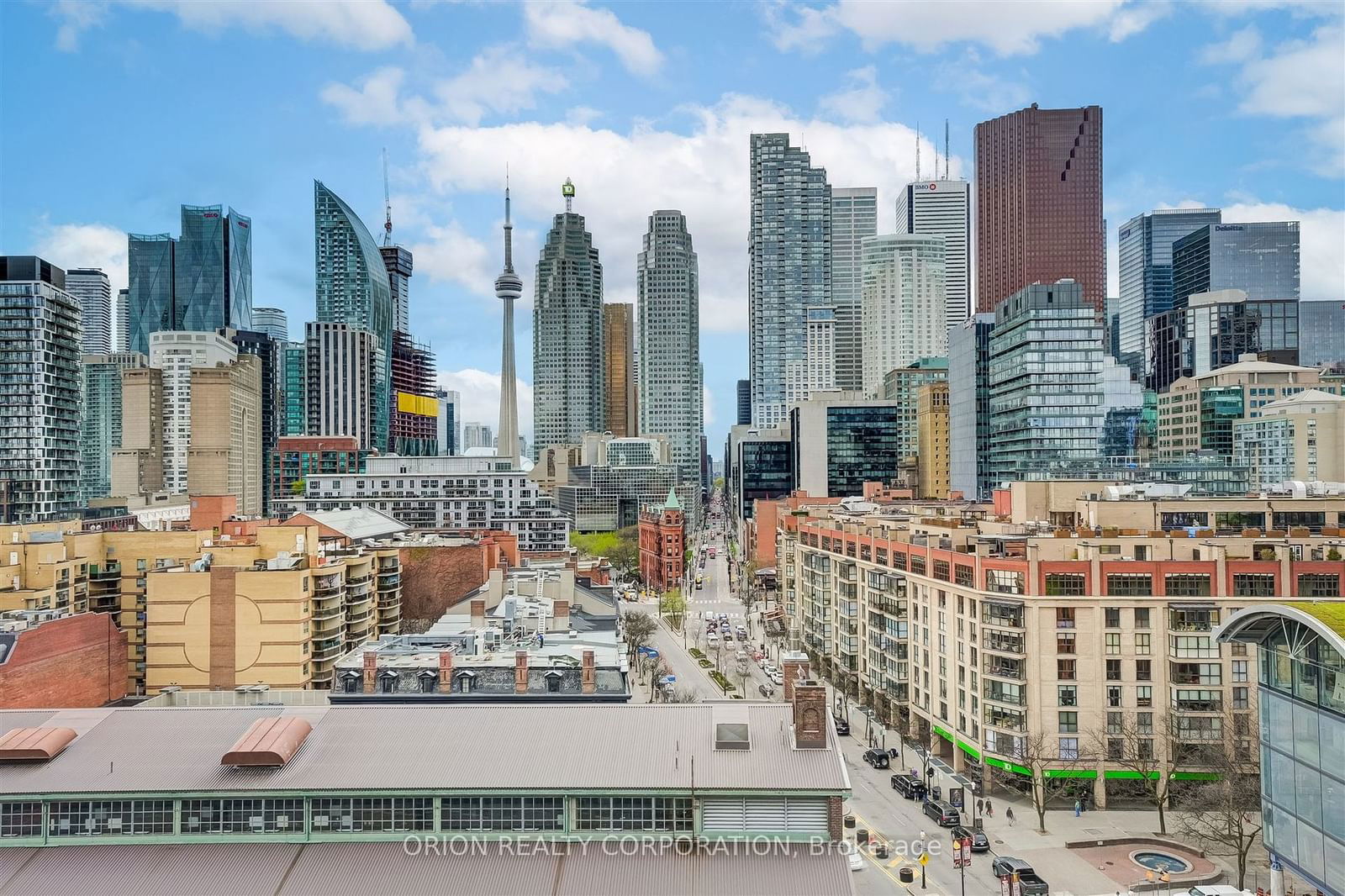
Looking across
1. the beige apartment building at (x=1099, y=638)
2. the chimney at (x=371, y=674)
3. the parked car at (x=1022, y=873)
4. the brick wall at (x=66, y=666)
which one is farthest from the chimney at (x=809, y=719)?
the brick wall at (x=66, y=666)

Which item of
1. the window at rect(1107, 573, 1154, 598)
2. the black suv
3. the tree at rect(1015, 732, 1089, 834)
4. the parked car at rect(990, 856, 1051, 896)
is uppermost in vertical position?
the window at rect(1107, 573, 1154, 598)

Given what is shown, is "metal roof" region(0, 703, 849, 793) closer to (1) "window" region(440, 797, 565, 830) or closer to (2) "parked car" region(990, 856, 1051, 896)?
(1) "window" region(440, 797, 565, 830)

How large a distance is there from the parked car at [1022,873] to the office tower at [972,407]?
121m

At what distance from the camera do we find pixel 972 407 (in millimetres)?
173750

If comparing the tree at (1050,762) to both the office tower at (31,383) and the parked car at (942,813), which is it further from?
the office tower at (31,383)

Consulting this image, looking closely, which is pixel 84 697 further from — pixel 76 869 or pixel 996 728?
pixel 996 728

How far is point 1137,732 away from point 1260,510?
1059 inches

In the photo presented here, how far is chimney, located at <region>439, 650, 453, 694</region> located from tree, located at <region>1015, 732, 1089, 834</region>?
122 feet

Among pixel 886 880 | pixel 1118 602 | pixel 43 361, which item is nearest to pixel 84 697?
pixel 886 880

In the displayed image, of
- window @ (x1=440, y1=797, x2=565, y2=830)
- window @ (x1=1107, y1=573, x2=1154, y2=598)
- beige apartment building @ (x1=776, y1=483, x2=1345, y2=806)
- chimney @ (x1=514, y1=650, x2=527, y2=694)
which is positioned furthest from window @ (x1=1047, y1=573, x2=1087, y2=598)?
window @ (x1=440, y1=797, x2=565, y2=830)

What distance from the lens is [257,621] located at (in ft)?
246

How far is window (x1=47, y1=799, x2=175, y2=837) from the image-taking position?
3619 cm

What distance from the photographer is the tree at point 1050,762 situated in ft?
209

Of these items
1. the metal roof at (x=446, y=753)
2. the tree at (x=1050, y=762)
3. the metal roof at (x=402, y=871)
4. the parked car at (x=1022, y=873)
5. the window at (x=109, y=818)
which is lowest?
the parked car at (x=1022, y=873)
